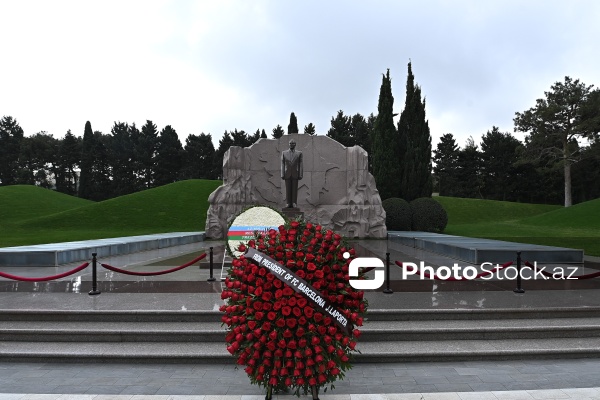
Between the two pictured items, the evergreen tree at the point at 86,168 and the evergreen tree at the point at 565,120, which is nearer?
the evergreen tree at the point at 565,120

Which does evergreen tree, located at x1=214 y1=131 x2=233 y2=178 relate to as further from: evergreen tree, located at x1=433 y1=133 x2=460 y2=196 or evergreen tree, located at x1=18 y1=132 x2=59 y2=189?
evergreen tree, located at x1=433 y1=133 x2=460 y2=196

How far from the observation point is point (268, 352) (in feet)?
12.0

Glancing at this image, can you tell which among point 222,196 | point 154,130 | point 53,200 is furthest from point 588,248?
point 154,130

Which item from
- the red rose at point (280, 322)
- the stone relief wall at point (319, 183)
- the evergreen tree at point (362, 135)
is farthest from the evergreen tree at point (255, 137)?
the red rose at point (280, 322)

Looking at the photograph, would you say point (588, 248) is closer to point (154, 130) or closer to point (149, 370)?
point (149, 370)

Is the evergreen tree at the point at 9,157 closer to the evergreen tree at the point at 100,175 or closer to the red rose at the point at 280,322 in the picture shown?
the evergreen tree at the point at 100,175

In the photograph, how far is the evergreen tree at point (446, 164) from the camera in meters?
56.2

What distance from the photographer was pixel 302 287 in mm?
3701

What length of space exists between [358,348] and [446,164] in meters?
57.2

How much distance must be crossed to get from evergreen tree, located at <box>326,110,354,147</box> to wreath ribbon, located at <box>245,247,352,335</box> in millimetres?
49740

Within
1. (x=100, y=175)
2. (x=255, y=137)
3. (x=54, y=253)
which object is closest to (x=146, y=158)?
(x=100, y=175)

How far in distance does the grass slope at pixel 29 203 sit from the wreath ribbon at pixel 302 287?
35.8 metres

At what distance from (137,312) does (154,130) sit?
59.8 m

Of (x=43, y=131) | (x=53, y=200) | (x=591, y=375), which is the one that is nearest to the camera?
(x=591, y=375)
